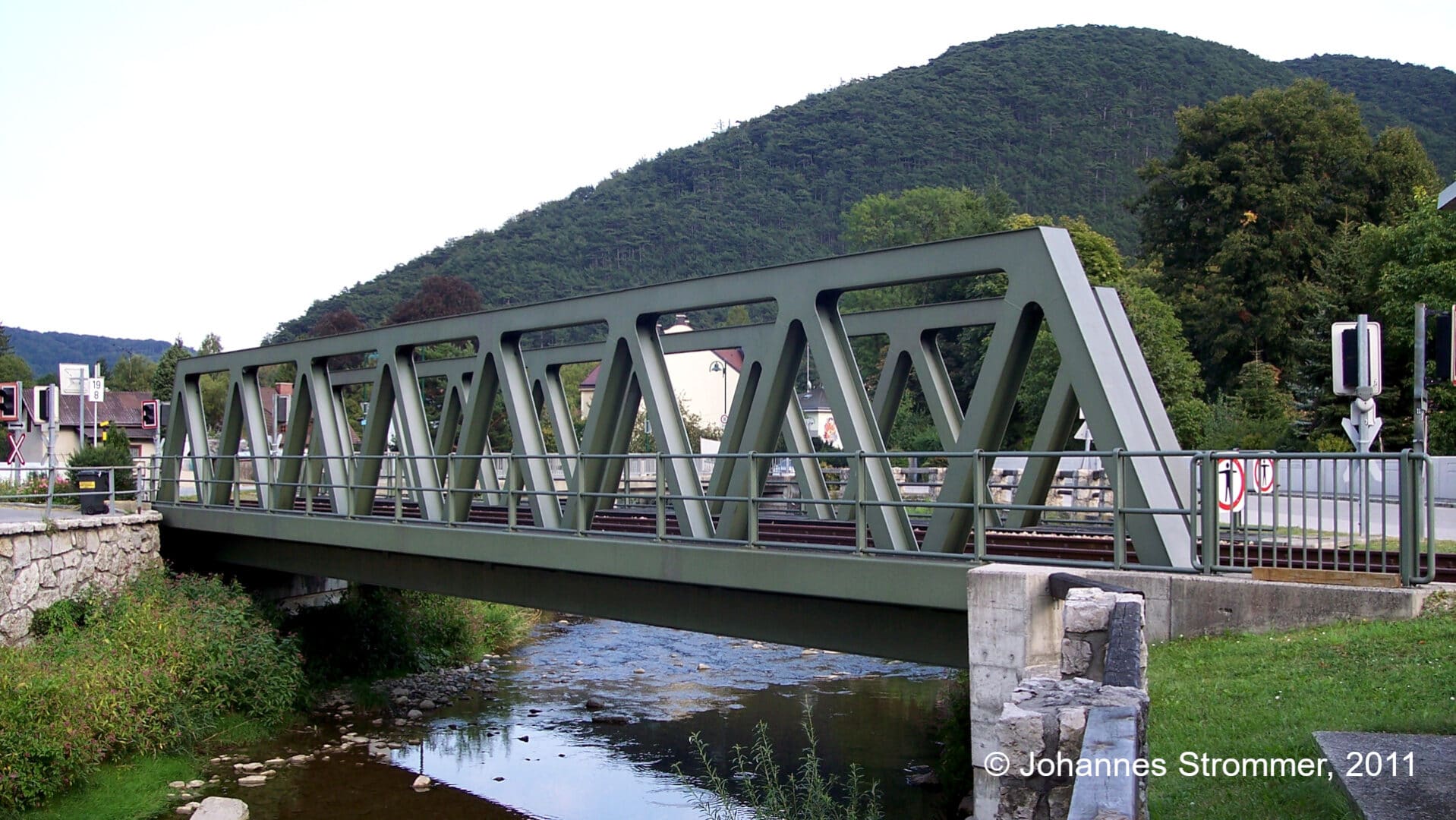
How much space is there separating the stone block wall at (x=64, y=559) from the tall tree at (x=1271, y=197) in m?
41.8

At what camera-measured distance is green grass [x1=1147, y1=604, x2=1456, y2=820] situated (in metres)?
6.26

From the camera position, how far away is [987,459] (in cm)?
1044

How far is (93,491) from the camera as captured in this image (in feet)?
74.6

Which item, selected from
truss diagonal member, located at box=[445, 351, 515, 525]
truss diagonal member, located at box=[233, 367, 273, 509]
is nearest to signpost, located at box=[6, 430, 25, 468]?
truss diagonal member, located at box=[233, 367, 273, 509]

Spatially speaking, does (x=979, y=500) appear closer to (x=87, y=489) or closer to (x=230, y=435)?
(x=230, y=435)

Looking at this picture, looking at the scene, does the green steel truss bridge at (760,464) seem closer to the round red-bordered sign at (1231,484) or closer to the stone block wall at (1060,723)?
the round red-bordered sign at (1231,484)

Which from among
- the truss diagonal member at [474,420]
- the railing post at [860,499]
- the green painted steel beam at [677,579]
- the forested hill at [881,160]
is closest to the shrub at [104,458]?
the green painted steel beam at [677,579]

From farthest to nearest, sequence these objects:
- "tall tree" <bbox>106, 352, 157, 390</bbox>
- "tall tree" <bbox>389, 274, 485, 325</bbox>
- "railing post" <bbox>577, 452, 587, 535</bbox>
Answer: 1. "tall tree" <bbox>106, 352, 157, 390</bbox>
2. "tall tree" <bbox>389, 274, 485, 325</bbox>
3. "railing post" <bbox>577, 452, 587, 535</bbox>

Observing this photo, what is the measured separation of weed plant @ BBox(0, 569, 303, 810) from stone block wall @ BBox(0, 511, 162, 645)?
0.32 metres

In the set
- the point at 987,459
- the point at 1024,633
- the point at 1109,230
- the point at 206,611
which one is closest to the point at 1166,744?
the point at 1024,633

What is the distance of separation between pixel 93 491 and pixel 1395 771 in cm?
2249

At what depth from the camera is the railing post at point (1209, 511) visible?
353 inches

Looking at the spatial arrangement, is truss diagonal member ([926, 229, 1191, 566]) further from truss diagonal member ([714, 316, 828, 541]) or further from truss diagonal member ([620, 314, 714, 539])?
truss diagonal member ([620, 314, 714, 539])

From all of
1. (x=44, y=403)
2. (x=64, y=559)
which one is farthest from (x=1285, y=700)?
(x=44, y=403)
